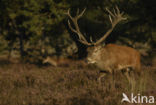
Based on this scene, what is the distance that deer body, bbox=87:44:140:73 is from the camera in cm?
862

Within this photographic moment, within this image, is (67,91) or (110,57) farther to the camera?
(110,57)

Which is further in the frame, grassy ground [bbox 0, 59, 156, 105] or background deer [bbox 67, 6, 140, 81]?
background deer [bbox 67, 6, 140, 81]

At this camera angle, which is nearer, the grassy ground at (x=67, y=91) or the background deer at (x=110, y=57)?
the grassy ground at (x=67, y=91)

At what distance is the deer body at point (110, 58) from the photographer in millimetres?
8625

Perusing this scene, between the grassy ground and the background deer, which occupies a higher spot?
the background deer

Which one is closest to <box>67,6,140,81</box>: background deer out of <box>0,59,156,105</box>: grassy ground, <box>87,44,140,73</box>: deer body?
<box>87,44,140,73</box>: deer body

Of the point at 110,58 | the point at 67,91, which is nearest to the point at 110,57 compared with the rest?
the point at 110,58

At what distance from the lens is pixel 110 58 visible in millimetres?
8773

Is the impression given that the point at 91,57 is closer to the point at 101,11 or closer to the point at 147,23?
the point at 101,11

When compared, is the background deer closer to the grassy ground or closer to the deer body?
the deer body

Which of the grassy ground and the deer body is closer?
the grassy ground

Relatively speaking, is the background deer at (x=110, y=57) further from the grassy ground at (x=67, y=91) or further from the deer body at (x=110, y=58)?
the grassy ground at (x=67, y=91)

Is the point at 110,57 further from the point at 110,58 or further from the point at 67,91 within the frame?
the point at 67,91

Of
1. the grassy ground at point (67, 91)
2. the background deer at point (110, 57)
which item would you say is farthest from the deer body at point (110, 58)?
→ the grassy ground at point (67, 91)
